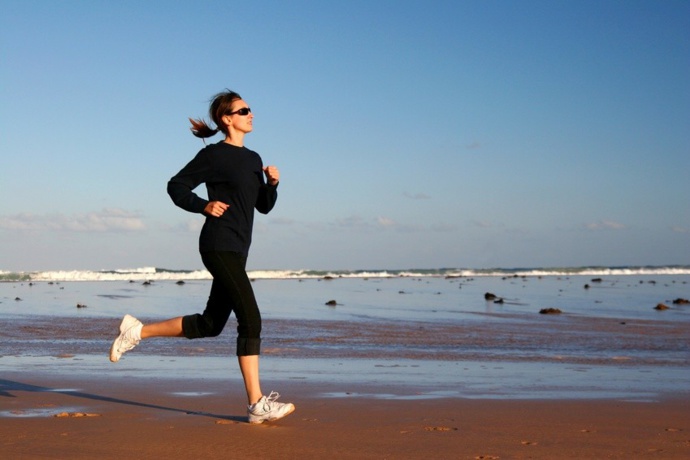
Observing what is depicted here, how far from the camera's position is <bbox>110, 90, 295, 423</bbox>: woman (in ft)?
18.6

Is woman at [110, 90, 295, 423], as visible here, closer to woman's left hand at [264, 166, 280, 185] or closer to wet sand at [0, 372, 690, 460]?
woman's left hand at [264, 166, 280, 185]

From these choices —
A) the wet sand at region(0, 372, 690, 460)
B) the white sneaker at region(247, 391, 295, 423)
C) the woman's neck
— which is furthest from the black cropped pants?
the woman's neck

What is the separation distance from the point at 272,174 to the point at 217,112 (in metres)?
0.57

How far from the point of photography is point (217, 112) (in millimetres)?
5992

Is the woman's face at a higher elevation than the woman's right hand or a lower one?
higher

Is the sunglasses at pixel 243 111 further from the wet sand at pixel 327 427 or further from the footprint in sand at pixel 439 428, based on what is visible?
the footprint in sand at pixel 439 428

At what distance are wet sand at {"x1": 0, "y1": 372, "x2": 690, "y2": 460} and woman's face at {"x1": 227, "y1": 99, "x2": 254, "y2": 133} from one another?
6.42ft

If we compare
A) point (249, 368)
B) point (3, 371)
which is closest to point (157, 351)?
point (3, 371)

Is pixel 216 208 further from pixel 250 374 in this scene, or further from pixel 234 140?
pixel 250 374

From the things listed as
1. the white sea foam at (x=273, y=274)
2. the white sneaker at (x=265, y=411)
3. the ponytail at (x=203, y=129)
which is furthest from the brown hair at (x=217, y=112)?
the white sea foam at (x=273, y=274)

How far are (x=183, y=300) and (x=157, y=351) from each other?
43.0 ft

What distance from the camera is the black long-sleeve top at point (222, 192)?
5691mm

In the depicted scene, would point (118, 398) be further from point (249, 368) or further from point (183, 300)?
point (183, 300)

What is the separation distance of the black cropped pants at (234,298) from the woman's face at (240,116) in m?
0.91
